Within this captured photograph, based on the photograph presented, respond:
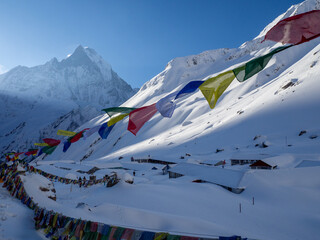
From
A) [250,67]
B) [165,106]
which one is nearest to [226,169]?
[165,106]

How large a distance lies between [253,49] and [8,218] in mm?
194018

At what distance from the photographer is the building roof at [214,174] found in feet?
55.1

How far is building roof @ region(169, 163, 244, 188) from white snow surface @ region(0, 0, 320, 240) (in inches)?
30.3

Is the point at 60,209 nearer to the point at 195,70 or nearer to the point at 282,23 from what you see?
the point at 282,23

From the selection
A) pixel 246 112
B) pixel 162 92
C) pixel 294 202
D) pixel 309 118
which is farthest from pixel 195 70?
pixel 294 202

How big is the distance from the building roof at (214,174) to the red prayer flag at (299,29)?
1288 centimetres

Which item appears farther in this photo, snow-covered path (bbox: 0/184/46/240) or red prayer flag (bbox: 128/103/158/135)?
red prayer flag (bbox: 128/103/158/135)

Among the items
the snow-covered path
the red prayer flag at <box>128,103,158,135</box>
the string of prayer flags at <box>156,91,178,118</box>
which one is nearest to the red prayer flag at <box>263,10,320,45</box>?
the string of prayer flags at <box>156,91,178,118</box>

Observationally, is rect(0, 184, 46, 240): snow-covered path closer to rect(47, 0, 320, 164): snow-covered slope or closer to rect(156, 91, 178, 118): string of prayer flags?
rect(156, 91, 178, 118): string of prayer flags

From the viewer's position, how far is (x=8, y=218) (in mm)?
7398

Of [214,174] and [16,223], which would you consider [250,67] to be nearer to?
[16,223]

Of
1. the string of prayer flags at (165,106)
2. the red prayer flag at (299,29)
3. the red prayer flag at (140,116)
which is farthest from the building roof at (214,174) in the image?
the red prayer flag at (299,29)

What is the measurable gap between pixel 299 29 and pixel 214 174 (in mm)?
15614

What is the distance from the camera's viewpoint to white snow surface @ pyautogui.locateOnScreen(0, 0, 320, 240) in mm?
8970
